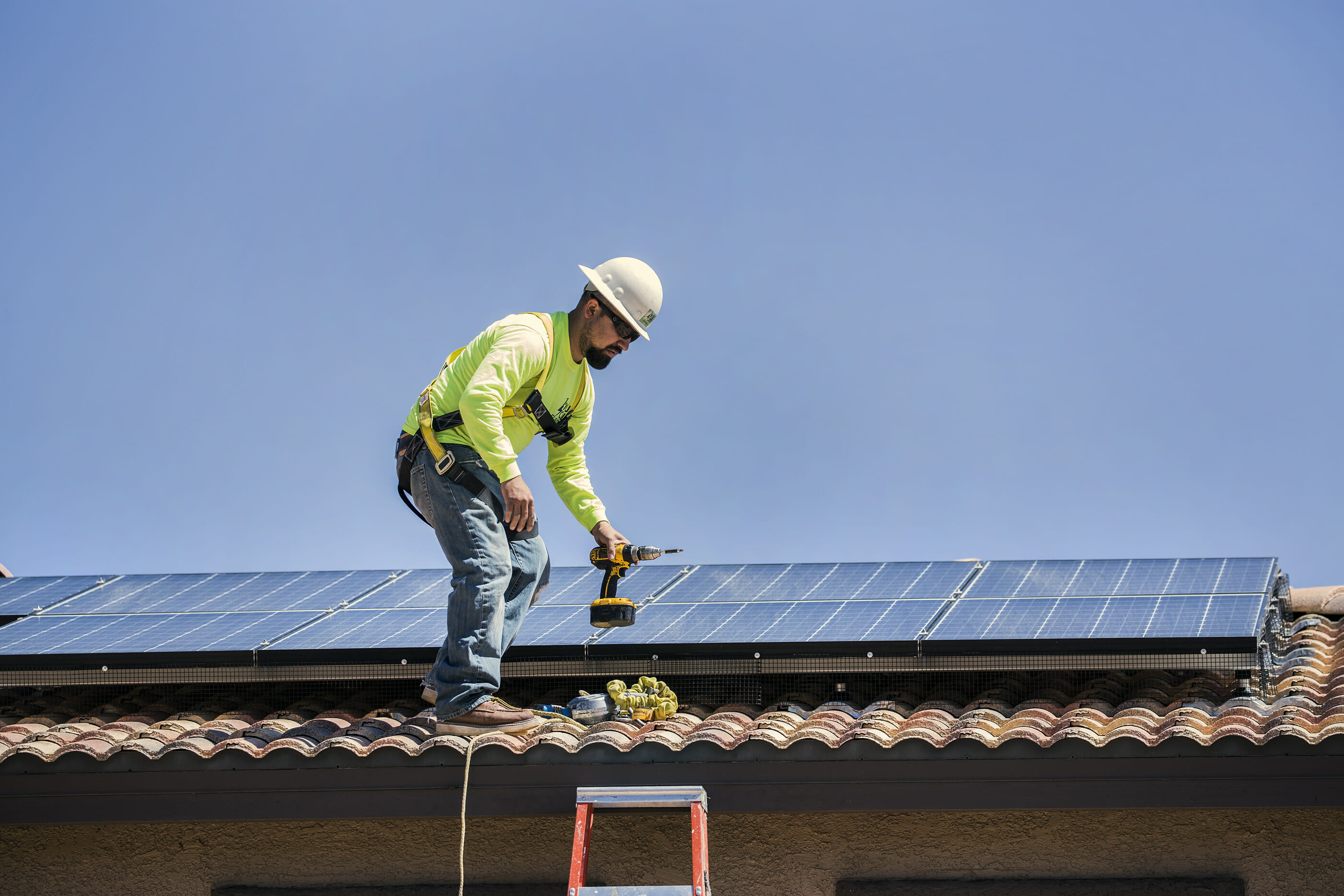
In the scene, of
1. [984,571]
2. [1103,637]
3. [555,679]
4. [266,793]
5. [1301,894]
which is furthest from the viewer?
[984,571]

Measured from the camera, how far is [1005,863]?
588cm

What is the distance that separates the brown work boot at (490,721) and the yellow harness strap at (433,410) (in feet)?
3.93

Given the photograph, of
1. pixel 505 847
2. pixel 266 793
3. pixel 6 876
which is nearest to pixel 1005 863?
pixel 505 847

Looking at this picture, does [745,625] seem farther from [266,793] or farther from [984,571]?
[266,793]

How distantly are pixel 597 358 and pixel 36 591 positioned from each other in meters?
5.45

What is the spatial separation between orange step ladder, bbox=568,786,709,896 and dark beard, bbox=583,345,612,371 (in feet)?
6.84

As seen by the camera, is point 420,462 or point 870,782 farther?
point 420,462

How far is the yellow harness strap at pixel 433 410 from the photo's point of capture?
6.47 m

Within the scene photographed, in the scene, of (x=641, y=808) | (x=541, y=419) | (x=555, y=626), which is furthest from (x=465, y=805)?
(x=555, y=626)

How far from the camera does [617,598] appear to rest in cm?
672

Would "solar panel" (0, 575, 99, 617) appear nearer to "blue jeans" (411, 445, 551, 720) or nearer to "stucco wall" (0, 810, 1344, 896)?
"stucco wall" (0, 810, 1344, 896)

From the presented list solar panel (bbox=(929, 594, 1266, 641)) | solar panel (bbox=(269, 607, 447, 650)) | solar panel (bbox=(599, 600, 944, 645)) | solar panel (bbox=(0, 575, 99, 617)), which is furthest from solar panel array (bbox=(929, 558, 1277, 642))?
solar panel (bbox=(0, 575, 99, 617))

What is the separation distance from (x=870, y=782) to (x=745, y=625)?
2.13m

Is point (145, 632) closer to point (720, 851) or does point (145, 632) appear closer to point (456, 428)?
point (456, 428)
